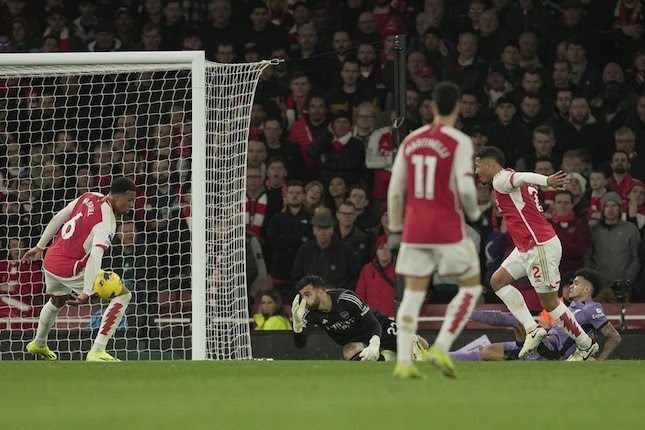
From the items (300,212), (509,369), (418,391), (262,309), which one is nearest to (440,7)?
(300,212)

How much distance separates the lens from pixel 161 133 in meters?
15.8

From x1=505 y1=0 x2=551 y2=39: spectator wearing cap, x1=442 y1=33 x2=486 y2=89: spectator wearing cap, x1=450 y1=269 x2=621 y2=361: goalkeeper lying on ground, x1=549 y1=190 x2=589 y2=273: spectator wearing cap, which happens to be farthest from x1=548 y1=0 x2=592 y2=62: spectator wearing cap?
x1=450 y1=269 x2=621 y2=361: goalkeeper lying on ground

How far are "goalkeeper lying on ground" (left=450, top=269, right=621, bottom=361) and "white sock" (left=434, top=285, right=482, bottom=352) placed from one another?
4326 mm

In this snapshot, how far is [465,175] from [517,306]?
427cm

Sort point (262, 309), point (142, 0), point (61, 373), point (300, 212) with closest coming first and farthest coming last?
point (61, 373), point (262, 309), point (300, 212), point (142, 0)

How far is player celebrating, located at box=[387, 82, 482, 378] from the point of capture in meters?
9.15

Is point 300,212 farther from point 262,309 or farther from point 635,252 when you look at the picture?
point 635,252

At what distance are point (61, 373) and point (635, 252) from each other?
738 cm

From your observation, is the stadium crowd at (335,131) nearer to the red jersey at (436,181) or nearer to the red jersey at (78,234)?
the red jersey at (78,234)

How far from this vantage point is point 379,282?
1543cm

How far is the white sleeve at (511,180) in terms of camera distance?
12281 millimetres

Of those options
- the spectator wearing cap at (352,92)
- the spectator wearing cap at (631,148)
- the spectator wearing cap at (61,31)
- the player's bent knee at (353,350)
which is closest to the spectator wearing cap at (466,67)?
the spectator wearing cap at (352,92)

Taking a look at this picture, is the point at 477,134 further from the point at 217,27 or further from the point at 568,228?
the point at 217,27

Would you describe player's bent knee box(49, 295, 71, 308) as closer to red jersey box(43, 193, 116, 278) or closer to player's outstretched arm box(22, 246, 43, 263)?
red jersey box(43, 193, 116, 278)
